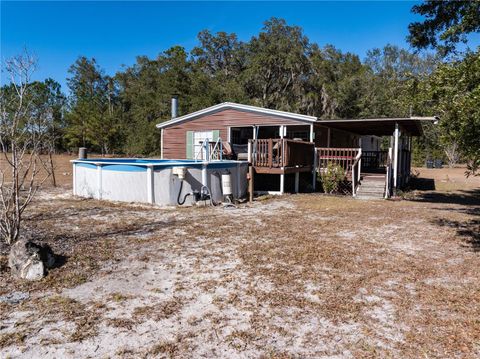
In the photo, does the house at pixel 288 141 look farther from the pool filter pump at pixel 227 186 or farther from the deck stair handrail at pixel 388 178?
the pool filter pump at pixel 227 186

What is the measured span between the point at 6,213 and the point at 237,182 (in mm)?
7204

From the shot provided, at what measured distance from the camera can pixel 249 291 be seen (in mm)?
3943

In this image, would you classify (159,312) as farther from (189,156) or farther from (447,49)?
(189,156)

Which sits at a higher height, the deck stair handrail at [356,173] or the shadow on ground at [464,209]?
the deck stair handrail at [356,173]

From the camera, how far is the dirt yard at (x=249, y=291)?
9.41 ft

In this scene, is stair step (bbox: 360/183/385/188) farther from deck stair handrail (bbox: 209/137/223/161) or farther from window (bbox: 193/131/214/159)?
window (bbox: 193/131/214/159)

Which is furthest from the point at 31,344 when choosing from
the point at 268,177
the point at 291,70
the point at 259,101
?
the point at 291,70

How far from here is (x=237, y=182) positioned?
1143 centimetres

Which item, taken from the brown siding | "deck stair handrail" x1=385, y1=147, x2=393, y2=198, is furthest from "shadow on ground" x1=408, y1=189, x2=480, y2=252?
the brown siding

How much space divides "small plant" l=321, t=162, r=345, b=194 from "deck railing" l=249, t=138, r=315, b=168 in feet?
3.33

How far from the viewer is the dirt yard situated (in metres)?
2.87

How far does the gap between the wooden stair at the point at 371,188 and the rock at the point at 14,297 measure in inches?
397

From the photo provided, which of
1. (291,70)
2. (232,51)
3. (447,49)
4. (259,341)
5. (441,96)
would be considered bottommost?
(259,341)

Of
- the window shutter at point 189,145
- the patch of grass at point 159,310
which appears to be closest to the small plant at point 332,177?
the window shutter at point 189,145
